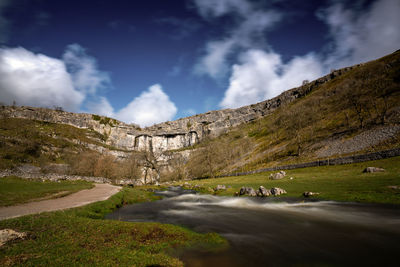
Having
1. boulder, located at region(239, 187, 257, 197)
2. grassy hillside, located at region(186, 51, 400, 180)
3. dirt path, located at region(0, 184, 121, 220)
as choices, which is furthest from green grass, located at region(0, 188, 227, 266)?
grassy hillside, located at region(186, 51, 400, 180)

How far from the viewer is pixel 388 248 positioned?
Answer: 8.10 metres

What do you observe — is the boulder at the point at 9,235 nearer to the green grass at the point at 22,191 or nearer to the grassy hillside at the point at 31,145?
Answer: the green grass at the point at 22,191

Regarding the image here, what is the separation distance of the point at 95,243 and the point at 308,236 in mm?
11847

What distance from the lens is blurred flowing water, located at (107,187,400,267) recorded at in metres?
7.59

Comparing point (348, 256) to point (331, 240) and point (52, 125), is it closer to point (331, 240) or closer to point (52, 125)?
point (331, 240)

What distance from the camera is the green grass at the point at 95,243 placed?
21.7 feet

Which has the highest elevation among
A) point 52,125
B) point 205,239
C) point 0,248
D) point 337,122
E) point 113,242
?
point 52,125

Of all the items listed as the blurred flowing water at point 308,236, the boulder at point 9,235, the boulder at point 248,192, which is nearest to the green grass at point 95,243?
the boulder at point 9,235

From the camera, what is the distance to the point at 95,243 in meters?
8.36

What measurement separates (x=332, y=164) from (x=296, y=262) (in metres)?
41.7

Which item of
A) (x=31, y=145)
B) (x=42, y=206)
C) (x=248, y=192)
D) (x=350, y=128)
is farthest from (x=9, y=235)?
(x=31, y=145)

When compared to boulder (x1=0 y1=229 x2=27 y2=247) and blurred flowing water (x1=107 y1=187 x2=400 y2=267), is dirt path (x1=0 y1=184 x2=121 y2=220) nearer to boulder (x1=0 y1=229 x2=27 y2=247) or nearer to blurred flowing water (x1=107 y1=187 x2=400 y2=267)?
boulder (x1=0 y1=229 x2=27 y2=247)

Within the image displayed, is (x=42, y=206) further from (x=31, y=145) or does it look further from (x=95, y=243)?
(x=31, y=145)

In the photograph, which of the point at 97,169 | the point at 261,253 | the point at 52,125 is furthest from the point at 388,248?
the point at 52,125
